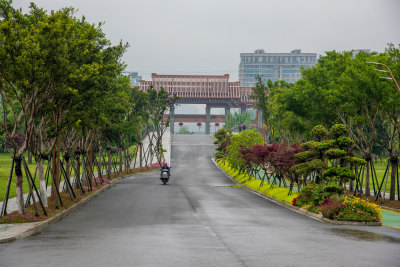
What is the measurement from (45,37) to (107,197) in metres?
17.3

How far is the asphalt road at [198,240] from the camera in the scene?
44.8 ft

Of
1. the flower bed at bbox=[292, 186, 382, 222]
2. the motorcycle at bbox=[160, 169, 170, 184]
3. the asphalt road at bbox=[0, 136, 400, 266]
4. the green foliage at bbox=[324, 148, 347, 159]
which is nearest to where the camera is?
the asphalt road at bbox=[0, 136, 400, 266]

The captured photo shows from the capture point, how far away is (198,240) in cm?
1727

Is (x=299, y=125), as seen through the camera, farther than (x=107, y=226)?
Yes

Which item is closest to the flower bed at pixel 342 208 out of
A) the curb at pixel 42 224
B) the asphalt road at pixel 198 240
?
the asphalt road at pixel 198 240

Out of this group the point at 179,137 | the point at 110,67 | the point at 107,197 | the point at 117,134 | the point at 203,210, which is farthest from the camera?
the point at 179,137

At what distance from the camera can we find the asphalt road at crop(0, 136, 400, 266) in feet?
44.8

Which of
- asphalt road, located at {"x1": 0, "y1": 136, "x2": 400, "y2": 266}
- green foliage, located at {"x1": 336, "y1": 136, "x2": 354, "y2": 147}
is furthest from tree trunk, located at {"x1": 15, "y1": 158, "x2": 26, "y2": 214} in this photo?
green foliage, located at {"x1": 336, "y1": 136, "x2": 354, "y2": 147}

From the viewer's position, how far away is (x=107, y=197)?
121 feet

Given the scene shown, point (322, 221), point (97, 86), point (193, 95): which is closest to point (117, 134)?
point (97, 86)

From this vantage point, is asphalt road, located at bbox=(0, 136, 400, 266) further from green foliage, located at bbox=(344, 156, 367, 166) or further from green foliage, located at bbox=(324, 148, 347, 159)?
green foliage, located at bbox=(344, 156, 367, 166)

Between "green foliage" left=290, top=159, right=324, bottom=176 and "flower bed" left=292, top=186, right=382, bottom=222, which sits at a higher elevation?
"green foliage" left=290, top=159, right=324, bottom=176

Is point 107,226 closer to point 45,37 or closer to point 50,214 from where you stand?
point 50,214

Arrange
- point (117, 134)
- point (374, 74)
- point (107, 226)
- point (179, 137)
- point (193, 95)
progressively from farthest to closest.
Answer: point (193, 95) < point (179, 137) < point (117, 134) < point (374, 74) < point (107, 226)
